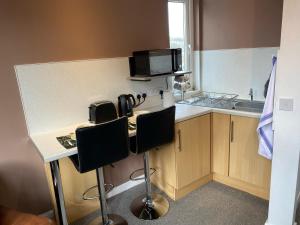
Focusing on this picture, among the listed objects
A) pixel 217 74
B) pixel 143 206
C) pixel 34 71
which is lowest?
pixel 143 206

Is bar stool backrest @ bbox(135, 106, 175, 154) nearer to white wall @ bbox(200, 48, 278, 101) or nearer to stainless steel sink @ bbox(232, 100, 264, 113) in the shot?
stainless steel sink @ bbox(232, 100, 264, 113)

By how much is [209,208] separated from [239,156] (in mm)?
594

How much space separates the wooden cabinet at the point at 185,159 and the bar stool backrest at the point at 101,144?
68 cm

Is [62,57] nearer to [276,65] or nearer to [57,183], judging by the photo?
[57,183]

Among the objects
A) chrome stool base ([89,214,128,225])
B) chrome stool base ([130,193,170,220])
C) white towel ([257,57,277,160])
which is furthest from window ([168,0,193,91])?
chrome stool base ([89,214,128,225])

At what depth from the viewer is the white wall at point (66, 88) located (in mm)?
1968

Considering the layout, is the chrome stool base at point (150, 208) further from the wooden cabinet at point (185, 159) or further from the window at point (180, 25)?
the window at point (180, 25)

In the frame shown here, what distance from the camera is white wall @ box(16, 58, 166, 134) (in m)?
1.97

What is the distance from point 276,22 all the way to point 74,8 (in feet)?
6.62

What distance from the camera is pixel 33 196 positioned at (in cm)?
209

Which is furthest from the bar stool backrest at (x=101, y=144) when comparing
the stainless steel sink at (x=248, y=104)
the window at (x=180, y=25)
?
the window at (x=180, y=25)

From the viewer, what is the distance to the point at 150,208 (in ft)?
7.66

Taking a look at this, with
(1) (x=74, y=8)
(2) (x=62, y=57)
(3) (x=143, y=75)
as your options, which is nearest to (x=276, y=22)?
(3) (x=143, y=75)

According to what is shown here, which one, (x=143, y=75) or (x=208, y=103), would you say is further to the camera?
(x=208, y=103)
